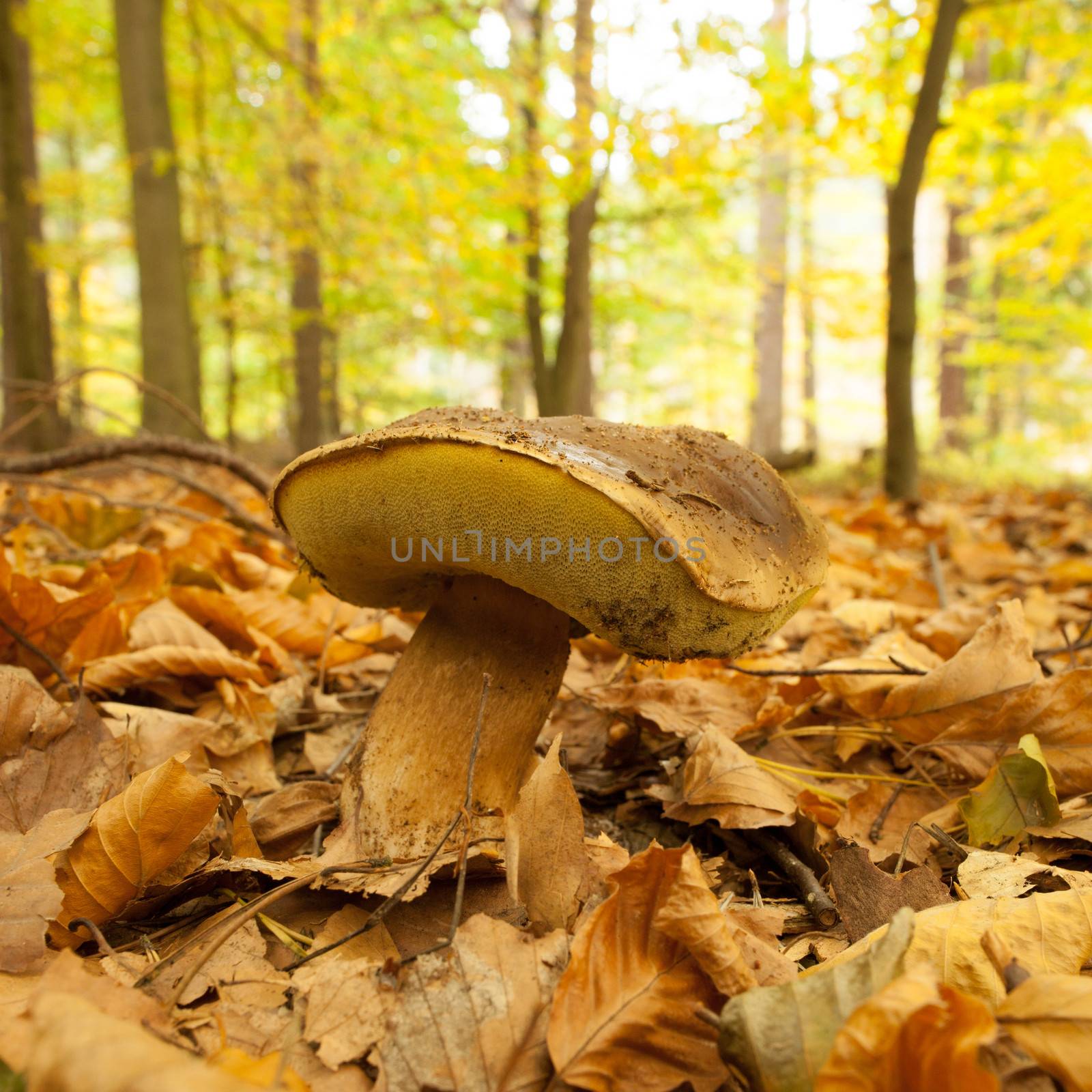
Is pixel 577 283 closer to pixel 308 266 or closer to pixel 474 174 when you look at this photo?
pixel 474 174

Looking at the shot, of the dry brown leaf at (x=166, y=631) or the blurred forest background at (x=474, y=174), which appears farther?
the blurred forest background at (x=474, y=174)

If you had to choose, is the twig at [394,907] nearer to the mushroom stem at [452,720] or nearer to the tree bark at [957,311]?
the mushroom stem at [452,720]

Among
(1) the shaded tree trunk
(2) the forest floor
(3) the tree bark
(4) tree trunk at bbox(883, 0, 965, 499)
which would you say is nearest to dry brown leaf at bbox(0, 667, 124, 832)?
(2) the forest floor

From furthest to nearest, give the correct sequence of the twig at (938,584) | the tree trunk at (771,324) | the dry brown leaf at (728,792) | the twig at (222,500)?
1. the tree trunk at (771,324)
2. the twig at (222,500)
3. the twig at (938,584)
4. the dry brown leaf at (728,792)

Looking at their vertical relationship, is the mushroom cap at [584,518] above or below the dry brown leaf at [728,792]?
above

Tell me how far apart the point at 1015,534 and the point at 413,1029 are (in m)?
4.52

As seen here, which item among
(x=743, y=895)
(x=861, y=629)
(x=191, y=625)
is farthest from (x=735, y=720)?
(x=191, y=625)

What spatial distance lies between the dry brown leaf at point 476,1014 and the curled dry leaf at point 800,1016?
0.21 m

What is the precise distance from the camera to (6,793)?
112 cm

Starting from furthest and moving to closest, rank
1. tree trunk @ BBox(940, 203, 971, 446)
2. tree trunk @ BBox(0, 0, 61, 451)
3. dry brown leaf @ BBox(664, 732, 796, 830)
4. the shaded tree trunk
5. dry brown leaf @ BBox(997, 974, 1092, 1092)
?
tree trunk @ BBox(940, 203, 971, 446), the shaded tree trunk, tree trunk @ BBox(0, 0, 61, 451), dry brown leaf @ BBox(664, 732, 796, 830), dry brown leaf @ BBox(997, 974, 1092, 1092)

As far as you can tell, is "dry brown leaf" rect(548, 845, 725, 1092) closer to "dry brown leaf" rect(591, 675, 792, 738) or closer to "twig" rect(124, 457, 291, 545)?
"dry brown leaf" rect(591, 675, 792, 738)

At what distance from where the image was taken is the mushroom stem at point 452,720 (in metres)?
1.23

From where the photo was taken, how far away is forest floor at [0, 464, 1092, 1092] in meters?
0.73

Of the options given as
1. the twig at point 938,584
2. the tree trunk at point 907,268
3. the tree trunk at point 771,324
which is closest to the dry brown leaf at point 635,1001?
the twig at point 938,584
